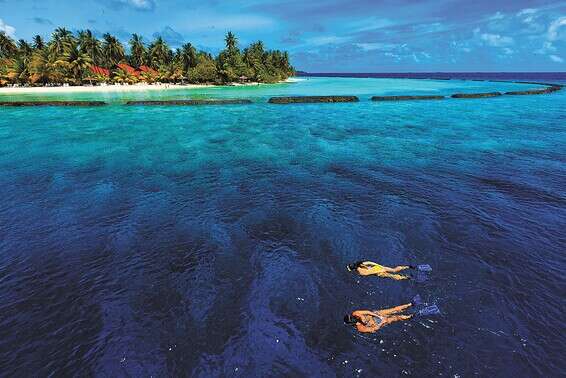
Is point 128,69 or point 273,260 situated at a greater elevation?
point 128,69

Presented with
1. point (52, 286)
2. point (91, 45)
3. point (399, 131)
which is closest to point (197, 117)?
point (399, 131)

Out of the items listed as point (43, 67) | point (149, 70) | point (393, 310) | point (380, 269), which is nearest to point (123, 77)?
point (149, 70)

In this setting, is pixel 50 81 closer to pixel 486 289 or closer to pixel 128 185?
pixel 128 185

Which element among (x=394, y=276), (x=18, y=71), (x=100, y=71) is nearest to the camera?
(x=394, y=276)

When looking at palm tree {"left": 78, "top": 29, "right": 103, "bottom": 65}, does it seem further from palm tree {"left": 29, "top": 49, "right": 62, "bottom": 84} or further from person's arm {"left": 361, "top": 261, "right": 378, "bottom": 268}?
person's arm {"left": 361, "top": 261, "right": 378, "bottom": 268}

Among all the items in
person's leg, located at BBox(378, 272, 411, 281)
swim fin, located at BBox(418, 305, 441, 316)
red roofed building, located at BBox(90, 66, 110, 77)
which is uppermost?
red roofed building, located at BBox(90, 66, 110, 77)

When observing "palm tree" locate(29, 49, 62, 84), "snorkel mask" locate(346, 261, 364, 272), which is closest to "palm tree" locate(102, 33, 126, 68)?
"palm tree" locate(29, 49, 62, 84)

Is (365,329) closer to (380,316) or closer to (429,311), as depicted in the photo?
(380,316)
